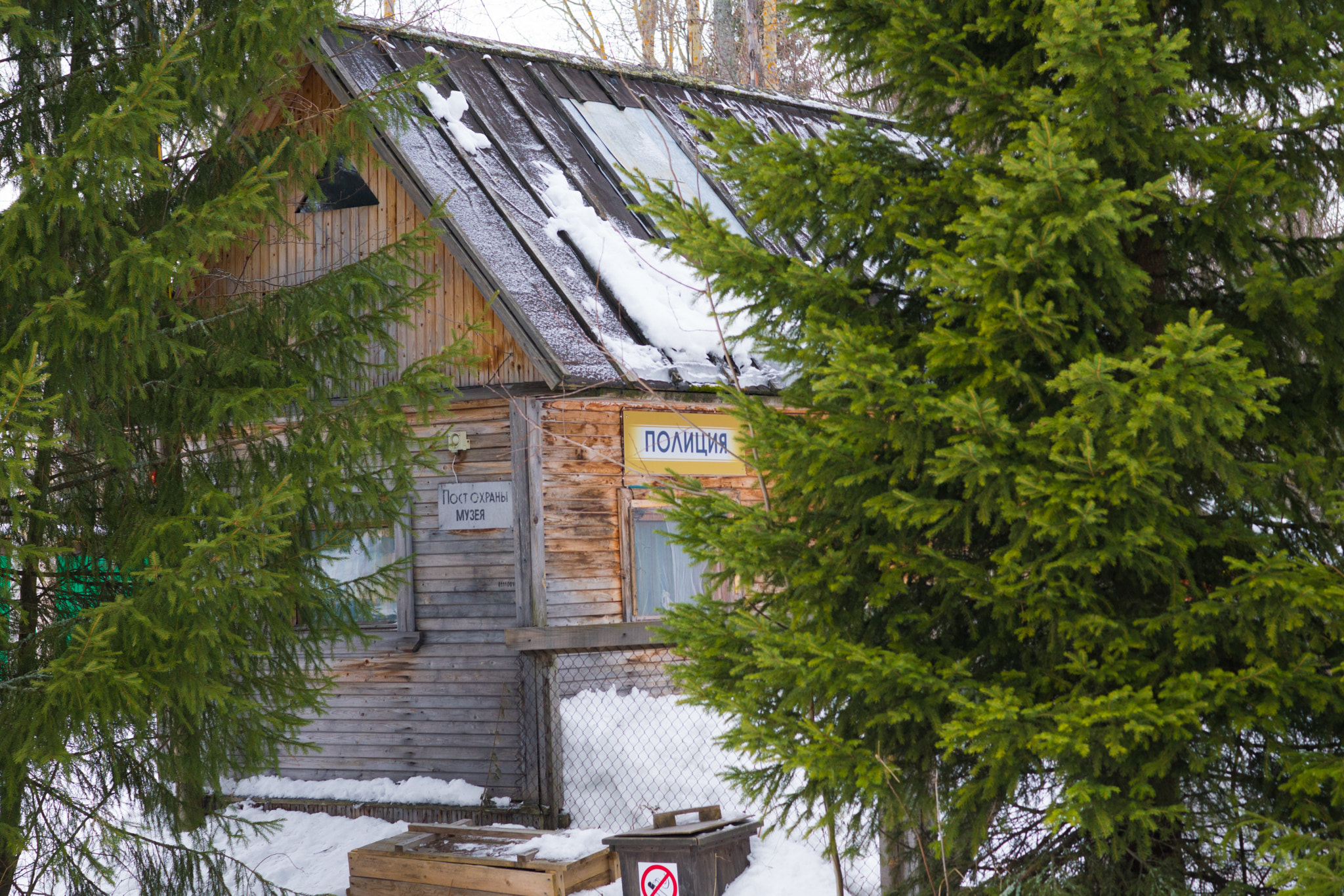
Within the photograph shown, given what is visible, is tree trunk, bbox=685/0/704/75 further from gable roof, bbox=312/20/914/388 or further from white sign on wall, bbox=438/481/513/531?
white sign on wall, bbox=438/481/513/531

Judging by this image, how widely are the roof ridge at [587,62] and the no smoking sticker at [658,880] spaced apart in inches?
281

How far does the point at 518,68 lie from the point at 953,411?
1015 centimetres

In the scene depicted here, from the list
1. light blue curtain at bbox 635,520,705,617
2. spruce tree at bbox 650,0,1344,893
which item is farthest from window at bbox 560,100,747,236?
spruce tree at bbox 650,0,1344,893

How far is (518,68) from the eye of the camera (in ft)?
40.1

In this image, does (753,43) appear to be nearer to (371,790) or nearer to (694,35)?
(694,35)

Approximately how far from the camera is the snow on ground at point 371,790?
9.04 metres

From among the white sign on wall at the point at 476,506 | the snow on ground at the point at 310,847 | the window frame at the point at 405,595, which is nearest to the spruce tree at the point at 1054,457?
the snow on ground at the point at 310,847

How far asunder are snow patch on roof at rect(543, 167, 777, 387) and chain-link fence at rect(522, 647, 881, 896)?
99.5 inches

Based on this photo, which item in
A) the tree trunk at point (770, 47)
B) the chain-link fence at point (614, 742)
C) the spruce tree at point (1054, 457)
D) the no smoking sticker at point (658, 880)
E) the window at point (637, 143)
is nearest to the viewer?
the spruce tree at point (1054, 457)

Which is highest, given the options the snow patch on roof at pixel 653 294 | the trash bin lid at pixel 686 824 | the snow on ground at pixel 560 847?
the snow patch on roof at pixel 653 294

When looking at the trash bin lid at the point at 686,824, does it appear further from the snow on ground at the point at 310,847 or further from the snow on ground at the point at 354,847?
the snow on ground at the point at 310,847

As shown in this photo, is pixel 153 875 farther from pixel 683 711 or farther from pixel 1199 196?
pixel 1199 196

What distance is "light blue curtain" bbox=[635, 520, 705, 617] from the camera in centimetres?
980

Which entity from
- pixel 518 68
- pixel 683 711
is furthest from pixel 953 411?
pixel 518 68
